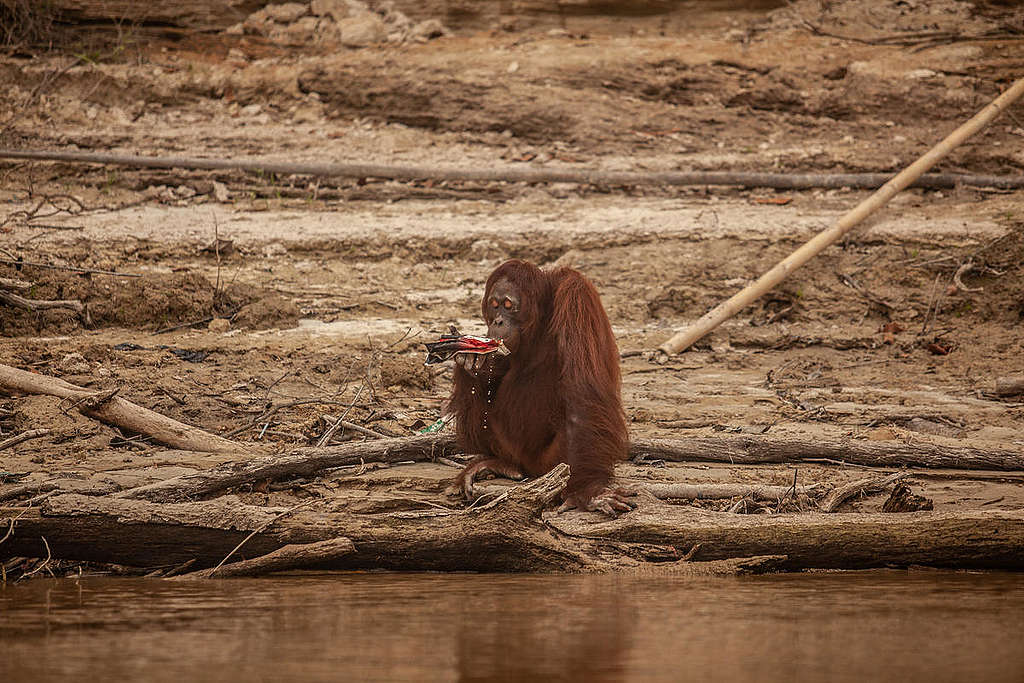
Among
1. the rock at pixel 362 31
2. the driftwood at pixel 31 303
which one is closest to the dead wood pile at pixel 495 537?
the driftwood at pixel 31 303

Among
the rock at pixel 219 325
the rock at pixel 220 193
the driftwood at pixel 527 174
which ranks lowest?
the rock at pixel 219 325

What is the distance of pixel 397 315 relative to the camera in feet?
26.2

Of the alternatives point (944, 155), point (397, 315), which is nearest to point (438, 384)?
point (397, 315)

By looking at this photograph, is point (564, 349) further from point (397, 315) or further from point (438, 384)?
point (397, 315)

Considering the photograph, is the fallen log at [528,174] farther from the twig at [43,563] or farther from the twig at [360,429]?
the twig at [43,563]

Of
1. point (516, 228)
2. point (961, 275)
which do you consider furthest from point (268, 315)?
point (961, 275)

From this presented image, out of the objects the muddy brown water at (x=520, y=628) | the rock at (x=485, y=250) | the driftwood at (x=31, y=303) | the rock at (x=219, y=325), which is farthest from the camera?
the rock at (x=485, y=250)

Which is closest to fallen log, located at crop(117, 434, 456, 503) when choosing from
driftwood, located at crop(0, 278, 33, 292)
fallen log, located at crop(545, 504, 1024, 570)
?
fallen log, located at crop(545, 504, 1024, 570)

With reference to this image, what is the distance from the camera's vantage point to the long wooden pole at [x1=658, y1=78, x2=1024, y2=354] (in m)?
7.54

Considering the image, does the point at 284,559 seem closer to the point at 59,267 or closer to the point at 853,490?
the point at 853,490

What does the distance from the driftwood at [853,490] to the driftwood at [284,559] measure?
1.92 meters

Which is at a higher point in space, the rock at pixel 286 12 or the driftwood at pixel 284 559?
the rock at pixel 286 12

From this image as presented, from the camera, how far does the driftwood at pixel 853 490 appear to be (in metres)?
4.11

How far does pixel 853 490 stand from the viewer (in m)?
4.18
